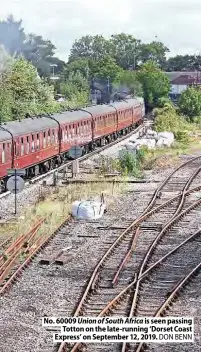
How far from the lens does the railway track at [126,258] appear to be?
13938 mm

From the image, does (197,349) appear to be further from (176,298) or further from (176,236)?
(176,236)

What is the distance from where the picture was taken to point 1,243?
18594 mm

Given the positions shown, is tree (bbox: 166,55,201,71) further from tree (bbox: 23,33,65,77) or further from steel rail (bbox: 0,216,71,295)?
steel rail (bbox: 0,216,71,295)

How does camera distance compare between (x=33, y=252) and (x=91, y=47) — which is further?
(x=91, y=47)

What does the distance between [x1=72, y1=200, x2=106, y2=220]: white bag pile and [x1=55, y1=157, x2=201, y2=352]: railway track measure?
1360 millimetres

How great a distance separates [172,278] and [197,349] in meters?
4.04

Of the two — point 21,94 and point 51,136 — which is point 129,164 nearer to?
point 51,136

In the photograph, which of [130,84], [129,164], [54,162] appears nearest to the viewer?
[129,164]

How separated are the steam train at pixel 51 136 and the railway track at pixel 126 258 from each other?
5199 mm

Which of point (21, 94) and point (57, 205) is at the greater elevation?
point (21, 94)

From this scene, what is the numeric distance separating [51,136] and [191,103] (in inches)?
1811

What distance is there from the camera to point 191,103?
76188 mm

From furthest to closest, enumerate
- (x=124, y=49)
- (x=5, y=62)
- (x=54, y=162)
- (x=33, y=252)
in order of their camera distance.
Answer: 1. (x=124, y=49)
2. (x=5, y=62)
3. (x=54, y=162)
4. (x=33, y=252)

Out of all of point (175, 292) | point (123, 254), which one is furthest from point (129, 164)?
point (175, 292)
